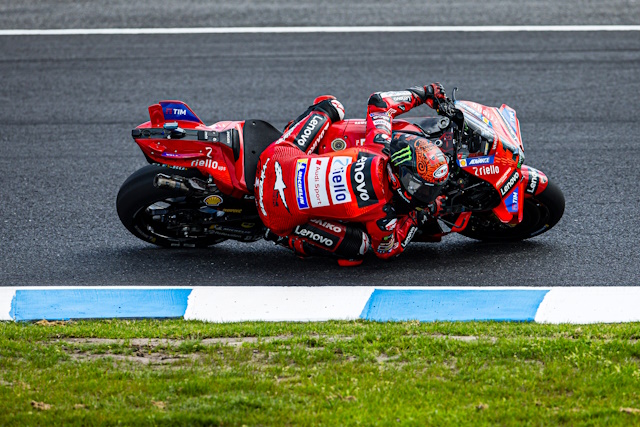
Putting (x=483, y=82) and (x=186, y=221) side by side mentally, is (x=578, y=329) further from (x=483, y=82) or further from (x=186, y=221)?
(x=483, y=82)

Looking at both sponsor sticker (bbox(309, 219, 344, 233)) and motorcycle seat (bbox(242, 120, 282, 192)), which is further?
motorcycle seat (bbox(242, 120, 282, 192))

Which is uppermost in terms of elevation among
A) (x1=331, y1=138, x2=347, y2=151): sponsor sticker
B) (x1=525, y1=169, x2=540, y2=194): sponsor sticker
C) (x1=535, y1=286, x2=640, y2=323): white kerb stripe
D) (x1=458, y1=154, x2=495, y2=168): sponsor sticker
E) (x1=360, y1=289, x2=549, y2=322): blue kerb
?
(x1=331, y1=138, x2=347, y2=151): sponsor sticker

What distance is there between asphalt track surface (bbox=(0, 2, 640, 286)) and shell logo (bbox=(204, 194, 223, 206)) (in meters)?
0.61

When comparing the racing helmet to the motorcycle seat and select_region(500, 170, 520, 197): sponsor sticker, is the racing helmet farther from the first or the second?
the motorcycle seat

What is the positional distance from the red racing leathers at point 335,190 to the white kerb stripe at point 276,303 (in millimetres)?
352

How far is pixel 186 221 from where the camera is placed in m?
7.98

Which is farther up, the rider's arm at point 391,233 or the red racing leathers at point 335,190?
the red racing leathers at point 335,190

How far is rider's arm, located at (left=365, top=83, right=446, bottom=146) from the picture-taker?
754 cm

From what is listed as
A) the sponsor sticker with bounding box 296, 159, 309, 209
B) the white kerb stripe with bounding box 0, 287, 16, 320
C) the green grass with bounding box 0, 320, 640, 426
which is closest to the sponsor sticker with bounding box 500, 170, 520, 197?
the green grass with bounding box 0, 320, 640, 426

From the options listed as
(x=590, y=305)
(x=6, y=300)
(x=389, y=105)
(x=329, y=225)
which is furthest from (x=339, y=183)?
(x=6, y=300)

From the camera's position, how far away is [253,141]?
7832 mm

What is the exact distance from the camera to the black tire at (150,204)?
302 inches

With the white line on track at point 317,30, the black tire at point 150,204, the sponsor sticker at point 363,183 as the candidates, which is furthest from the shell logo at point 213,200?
the white line on track at point 317,30

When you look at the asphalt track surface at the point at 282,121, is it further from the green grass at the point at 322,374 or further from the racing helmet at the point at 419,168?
the green grass at the point at 322,374
